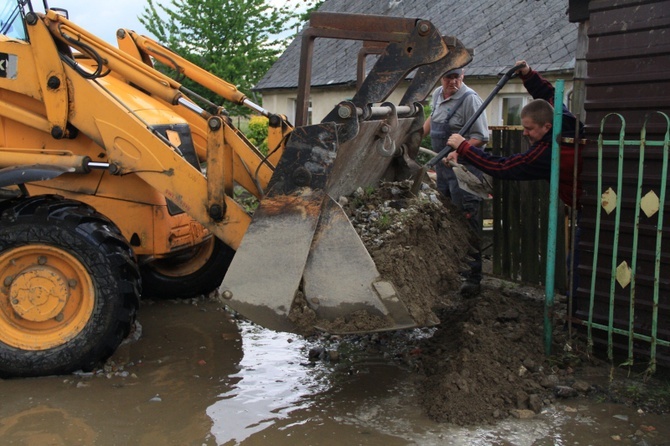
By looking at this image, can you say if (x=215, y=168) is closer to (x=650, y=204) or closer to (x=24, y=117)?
(x=24, y=117)

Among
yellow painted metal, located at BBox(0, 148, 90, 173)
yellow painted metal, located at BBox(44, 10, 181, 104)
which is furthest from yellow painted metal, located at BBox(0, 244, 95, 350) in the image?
yellow painted metal, located at BBox(44, 10, 181, 104)

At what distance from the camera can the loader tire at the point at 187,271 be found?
6.80 metres

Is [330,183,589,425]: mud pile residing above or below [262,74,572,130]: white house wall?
below

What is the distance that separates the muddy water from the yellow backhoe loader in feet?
1.18

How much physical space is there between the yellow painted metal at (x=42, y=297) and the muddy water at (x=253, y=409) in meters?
0.30

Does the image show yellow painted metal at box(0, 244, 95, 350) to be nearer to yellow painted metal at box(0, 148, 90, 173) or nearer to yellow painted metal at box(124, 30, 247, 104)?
yellow painted metal at box(0, 148, 90, 173)

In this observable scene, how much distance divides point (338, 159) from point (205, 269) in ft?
8.13

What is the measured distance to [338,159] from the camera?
4797 mm

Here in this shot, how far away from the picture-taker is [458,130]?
6.84m

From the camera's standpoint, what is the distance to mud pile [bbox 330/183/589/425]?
4.48 m

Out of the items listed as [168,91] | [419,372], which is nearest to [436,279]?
[419,372]

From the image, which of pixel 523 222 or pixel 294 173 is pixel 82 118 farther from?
pixel 523 222

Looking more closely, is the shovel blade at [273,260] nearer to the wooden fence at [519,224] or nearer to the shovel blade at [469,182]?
the shovel blade at [469,182]

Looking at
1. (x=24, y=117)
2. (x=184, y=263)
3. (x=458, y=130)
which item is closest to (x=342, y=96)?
(x=458, y=130)
